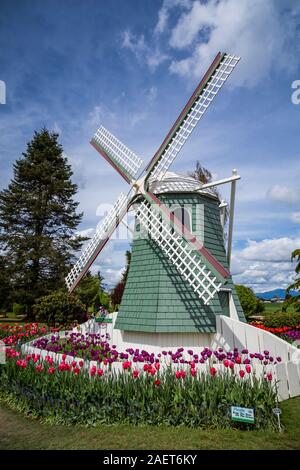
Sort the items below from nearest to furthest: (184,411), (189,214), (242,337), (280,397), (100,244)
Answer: (184,411)
(280,397)
(242,337)
(189,214)
(100,244)

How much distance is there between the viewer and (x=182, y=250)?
988 centimetres

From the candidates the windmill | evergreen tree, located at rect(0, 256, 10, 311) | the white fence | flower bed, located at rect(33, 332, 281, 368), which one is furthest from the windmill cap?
evergreen tree, located at rect(0, 256, 10, 311)

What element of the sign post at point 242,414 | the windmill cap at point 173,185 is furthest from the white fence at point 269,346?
the windmill cap at point 173,185

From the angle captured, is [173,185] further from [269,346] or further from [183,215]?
[269,346]

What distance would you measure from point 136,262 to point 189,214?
2337 mm

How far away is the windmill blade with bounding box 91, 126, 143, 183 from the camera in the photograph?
12138 millimetres

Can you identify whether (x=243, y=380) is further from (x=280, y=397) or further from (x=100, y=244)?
(x=100, y=244)

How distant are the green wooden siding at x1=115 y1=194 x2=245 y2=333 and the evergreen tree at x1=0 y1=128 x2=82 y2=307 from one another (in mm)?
15774

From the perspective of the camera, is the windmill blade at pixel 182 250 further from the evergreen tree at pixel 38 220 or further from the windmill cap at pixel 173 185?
the evergreen tree at pixel 38 220

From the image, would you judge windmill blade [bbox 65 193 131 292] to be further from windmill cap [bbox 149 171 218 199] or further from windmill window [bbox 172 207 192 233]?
windmill window [bbox 172 207 192 233]

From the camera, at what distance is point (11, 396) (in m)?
6.56

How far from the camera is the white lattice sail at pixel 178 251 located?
9445 mm

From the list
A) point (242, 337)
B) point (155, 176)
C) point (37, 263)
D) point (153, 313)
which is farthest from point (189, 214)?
point (37, 263)

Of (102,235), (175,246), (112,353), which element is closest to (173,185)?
(175,246)
